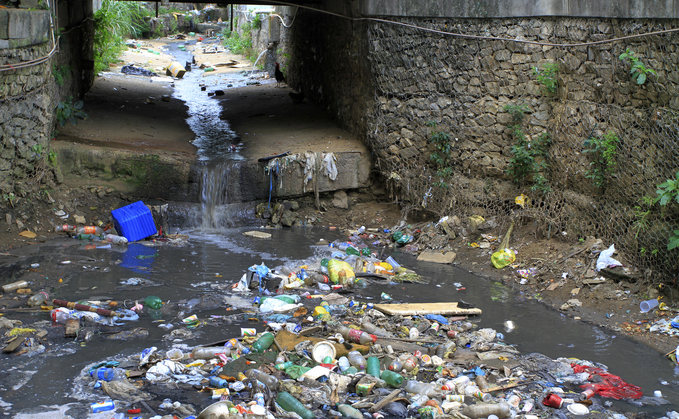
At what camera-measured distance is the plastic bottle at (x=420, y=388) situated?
170 inches

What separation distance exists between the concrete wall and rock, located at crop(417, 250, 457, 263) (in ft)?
17.3

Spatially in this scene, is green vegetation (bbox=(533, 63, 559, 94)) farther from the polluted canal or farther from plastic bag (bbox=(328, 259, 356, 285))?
plastic bag (bbox=(328, 259, 356, 285))

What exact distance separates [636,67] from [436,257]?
327 centimetres

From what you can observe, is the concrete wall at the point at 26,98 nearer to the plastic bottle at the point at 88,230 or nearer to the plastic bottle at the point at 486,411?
the plastic bottle at the point at 88,230

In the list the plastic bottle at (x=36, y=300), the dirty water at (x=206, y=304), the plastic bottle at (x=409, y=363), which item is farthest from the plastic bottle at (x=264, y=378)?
the plastic bottle at (x=36, y=300)

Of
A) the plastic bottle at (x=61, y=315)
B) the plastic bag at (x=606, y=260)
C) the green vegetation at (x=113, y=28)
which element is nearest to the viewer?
the plastic bottle at (x=61, y=315)

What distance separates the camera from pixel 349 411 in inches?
159

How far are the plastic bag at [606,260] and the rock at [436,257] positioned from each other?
1894mm

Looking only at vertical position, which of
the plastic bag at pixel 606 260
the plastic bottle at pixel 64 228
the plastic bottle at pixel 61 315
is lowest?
the plastic bottle at pixel 61 315

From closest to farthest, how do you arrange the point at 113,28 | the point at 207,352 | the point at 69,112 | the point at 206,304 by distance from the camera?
the point at 207,352 < the point at 206,304 < the point at 69,112 < the point at 113,28

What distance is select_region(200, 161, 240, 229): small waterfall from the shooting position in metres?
8.97

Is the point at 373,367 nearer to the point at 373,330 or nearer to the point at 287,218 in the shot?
the point at 373,330

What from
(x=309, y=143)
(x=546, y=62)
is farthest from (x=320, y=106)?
(x=546, y=62)

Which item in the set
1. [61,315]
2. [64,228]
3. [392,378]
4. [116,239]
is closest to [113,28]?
[64,228]
